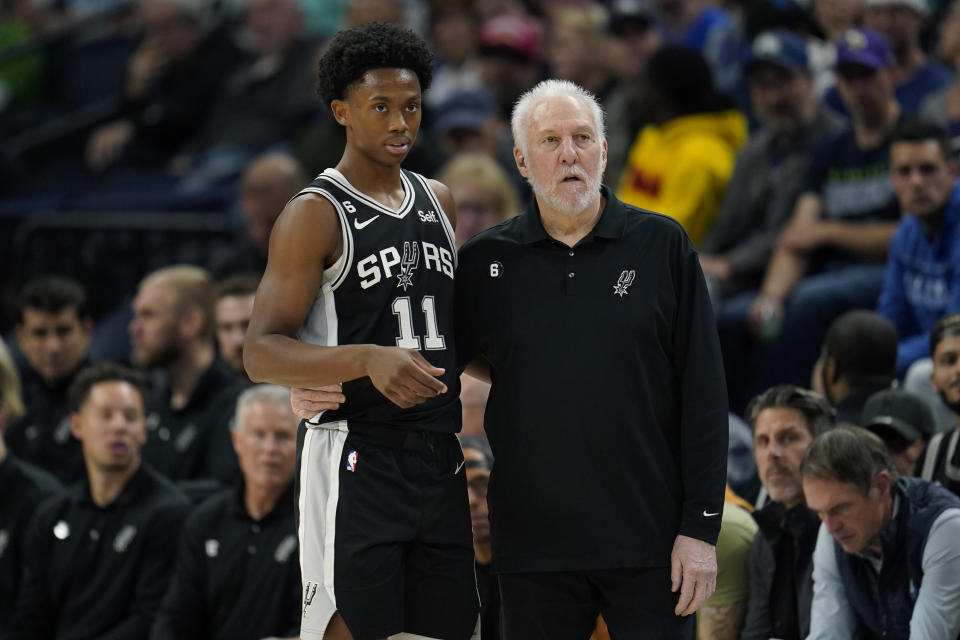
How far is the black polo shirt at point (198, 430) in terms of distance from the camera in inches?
280

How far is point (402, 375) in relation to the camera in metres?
3.27

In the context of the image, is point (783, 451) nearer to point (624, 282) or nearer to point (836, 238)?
point (624, 282)

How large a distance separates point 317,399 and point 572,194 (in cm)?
81

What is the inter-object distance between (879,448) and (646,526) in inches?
49.4

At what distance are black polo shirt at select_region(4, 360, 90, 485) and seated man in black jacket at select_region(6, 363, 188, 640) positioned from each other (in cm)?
109

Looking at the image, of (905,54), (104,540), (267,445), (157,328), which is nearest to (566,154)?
(267,445)

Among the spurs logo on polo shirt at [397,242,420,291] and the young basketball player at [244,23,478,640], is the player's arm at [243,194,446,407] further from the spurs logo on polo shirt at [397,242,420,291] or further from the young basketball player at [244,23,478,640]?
the spurs logo on polo shirt at [397,242,420,291]

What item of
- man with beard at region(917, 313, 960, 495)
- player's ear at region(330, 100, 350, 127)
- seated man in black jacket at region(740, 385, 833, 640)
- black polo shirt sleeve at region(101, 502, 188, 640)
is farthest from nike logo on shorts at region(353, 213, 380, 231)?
black polo shirt sleeve at region(101, 502, 188, 640)

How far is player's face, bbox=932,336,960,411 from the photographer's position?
17.2 ft

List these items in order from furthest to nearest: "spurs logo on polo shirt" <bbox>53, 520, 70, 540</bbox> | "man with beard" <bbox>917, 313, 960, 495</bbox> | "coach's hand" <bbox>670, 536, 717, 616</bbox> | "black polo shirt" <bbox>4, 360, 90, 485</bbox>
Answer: "black polo shirt" <bbox>4, 360, 90, 485</bbox>, "spurs logo on polo shirt" <bbox>53, 520, 70, 540</bbox>, "man with beard" <bbox>917, 313, 960, 495</bbox>, "coach's hand" <bbox>670, 536, 717, 616</bbox>

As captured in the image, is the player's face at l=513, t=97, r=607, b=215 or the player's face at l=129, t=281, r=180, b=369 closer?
the player's face at l=513, t=97, r=607, b=215

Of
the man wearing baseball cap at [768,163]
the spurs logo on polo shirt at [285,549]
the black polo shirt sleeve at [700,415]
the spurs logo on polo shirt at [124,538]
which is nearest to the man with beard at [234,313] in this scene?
the spurs logo on polo shirt at [124,538]

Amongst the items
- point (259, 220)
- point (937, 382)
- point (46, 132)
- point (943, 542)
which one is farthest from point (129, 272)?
point (943, 542)

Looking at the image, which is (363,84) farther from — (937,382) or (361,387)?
(937,382)
